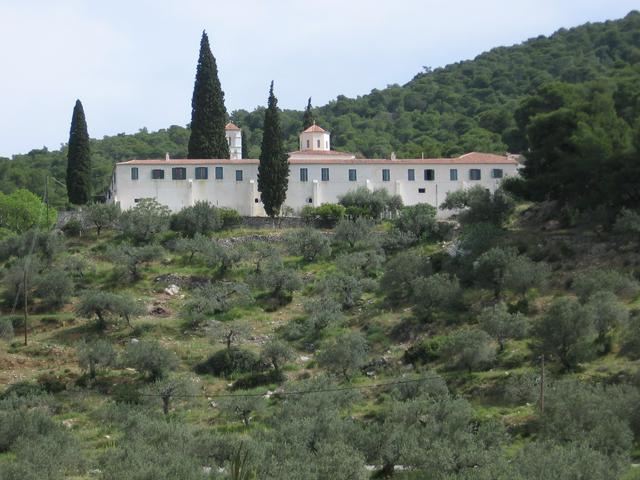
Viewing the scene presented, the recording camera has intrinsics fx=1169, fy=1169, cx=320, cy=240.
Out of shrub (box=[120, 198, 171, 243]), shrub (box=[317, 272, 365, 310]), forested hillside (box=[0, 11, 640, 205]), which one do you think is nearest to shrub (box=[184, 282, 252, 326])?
shrub (box=[317, 272, 365, 310])

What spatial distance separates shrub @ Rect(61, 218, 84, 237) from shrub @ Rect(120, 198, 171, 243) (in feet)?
8.43

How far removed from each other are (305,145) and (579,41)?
288 ft

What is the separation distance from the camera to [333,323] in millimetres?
52656

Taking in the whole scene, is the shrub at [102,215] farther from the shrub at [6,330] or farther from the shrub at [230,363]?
the shrub at [230,363]

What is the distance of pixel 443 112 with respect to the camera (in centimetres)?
12838

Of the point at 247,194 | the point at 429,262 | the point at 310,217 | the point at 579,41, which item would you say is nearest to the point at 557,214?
the point at 429,262

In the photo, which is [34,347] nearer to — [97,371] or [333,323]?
[97,371]

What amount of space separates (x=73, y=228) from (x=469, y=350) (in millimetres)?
28377

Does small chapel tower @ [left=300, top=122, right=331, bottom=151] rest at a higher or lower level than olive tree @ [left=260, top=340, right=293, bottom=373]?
higher

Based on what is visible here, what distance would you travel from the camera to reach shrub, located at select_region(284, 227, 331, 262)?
60.9 m

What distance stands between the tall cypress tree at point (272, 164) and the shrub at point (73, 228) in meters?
10.3

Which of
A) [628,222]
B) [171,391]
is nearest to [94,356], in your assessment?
[171,391]

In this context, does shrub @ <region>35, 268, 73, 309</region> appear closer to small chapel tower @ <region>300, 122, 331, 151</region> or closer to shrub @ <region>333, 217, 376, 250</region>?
shrub @ <region>333, 217, 376, 250</region>

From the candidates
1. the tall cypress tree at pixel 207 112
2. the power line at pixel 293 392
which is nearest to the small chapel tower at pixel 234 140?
the tall cypress tree at pixel 207 112
